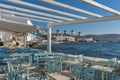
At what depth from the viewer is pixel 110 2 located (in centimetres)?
648

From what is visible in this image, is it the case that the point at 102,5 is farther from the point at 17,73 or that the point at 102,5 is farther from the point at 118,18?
the point at 17,73

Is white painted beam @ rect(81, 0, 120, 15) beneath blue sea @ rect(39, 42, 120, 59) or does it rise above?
above

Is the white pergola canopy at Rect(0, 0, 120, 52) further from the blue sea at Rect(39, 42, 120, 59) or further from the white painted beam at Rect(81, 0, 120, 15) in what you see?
the blue sea at Rect(39, 42, 120, 59)

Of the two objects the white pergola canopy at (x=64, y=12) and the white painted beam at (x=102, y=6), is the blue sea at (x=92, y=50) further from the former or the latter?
the white painted beam at (x=102, y=6)

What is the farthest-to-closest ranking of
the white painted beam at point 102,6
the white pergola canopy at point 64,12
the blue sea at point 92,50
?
the blue sea at point 92,50 → the white pergola canopy at point 64,12 → the white painted beam at point 102,6

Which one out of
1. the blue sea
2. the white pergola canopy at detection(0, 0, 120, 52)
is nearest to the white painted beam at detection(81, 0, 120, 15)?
the white pergola canopy at detection(0, 0, 120, 52)

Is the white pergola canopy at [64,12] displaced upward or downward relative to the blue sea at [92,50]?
upward

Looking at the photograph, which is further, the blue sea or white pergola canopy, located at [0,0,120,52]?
the blue sea

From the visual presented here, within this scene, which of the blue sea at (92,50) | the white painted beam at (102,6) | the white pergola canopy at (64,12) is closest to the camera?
the white painted beam at (102,6)

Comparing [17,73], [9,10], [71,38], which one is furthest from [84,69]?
[71,38]

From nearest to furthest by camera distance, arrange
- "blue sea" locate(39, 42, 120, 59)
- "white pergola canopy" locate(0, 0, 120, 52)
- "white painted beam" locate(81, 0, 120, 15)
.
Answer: "white painted beam" locate(81, 0, 120, 15) → "white pergola canopy" locate(0, 0, 120, 52) → "blue sea" locate(39, 42, 120, 59)

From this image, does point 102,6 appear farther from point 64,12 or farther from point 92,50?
point 92,50

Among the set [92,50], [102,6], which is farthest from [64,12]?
[92,50]

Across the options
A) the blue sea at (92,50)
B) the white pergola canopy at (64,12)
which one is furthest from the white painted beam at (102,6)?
the blue sea at (92,50)
